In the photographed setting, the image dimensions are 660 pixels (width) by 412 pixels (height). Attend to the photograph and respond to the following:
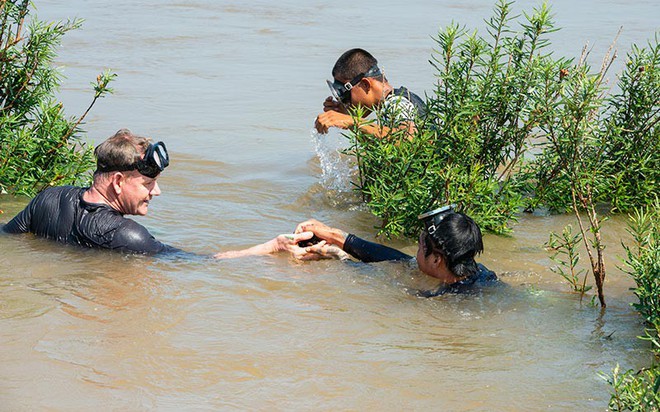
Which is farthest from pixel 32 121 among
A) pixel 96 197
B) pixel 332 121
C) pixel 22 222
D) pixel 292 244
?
pixel 292 244

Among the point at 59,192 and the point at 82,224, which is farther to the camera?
the point at 59,192

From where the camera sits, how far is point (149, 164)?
6438 mm

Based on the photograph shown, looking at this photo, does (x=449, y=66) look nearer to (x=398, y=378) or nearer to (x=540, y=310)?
(x=540, y=310)

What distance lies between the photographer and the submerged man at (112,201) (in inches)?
253

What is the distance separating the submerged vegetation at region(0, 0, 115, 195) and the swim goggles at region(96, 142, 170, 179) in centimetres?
145

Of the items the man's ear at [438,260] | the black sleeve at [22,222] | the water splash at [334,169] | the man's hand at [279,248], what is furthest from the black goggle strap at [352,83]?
the black sleeve at [22,222]

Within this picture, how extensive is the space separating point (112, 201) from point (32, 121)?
192cm

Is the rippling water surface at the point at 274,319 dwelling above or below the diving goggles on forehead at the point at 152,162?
below

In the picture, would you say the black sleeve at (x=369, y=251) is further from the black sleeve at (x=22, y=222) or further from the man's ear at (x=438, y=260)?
the black sleeve at (x=22, y=222)

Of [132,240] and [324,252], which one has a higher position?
[132,240]

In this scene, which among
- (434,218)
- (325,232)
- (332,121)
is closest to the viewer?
(434,218)

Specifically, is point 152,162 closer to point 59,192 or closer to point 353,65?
point 59,192

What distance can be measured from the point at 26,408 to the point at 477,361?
240 centimetres

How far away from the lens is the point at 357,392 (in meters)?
4.79
